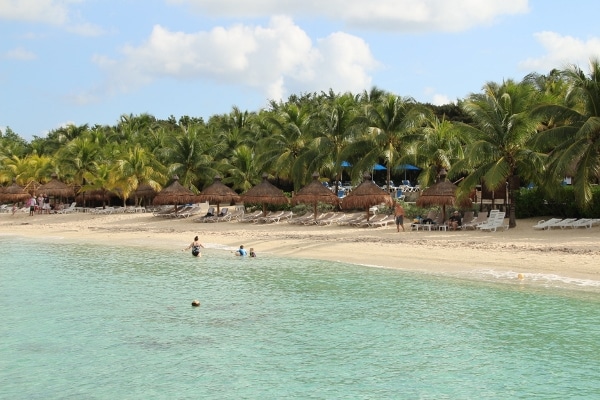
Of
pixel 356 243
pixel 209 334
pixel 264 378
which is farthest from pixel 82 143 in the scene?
pixel 264 378

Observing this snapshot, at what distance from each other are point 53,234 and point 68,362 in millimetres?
23289

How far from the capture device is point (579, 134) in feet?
67.9

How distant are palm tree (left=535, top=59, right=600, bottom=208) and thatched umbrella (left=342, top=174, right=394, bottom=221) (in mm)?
6681

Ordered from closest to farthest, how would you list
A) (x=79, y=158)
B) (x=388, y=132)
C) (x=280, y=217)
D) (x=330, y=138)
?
(x=388, y=132) < (x=280, y=217) < (x=330, y=138) < (x=79, y=158)

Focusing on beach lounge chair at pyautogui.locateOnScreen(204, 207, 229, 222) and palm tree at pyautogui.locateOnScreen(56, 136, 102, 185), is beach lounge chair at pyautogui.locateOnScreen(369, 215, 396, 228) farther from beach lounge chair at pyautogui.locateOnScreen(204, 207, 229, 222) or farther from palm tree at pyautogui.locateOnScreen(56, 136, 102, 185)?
palm tree at pyautogui.locateOnScreen(56, 136, 102, 185)

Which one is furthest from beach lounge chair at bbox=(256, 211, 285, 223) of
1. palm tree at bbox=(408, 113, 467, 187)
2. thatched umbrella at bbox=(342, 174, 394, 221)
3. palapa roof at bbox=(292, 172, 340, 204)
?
palm tree at bbox=(408, 113, 467, 187)

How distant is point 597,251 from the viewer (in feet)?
61.3

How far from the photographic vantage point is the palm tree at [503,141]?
75.9 feet

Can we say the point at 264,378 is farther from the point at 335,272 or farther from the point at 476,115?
the point at 476,115

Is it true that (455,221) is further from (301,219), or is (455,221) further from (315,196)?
(301,219)

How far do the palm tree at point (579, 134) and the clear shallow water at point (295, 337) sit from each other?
21.7 ft

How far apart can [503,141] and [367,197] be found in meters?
6.04

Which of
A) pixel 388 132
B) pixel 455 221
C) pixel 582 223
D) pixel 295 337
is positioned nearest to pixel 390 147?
pixel 388 132

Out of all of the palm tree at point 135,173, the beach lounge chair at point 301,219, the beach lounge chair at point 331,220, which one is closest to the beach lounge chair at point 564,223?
the beach lounge chair at point 331,220
